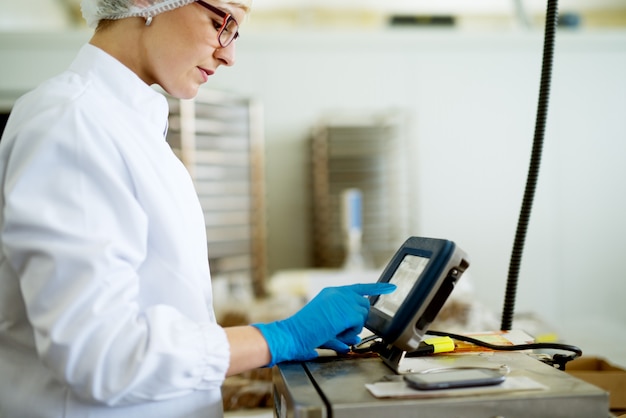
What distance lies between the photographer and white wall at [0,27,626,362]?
172 inches

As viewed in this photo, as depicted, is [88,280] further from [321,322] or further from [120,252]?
[321,322]

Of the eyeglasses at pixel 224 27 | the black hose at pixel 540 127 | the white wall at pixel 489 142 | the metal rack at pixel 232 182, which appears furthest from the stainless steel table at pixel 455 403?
the white wall at pixel 489 142

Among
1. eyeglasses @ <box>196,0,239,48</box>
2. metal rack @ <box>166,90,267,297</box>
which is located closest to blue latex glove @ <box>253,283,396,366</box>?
eyeglasses @ <box>196,0,239,48</box>

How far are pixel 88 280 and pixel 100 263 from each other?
0.03 metres

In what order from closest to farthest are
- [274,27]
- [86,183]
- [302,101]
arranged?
1. [86,183]
2. [302,101]
3. [274,27]

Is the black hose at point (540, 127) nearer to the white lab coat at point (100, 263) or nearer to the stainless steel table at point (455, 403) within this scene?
the stainless steel table at point (455, 403)

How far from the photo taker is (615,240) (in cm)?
450

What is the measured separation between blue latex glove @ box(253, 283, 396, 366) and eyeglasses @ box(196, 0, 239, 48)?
1.73ft

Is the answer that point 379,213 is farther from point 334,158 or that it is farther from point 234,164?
point 234,164

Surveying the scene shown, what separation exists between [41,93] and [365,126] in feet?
11.2

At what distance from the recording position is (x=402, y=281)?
1.01 meters

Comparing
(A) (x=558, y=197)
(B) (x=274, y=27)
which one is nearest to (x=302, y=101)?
(B) (x=274, y=27)

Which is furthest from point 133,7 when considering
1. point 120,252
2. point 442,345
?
point 442,345

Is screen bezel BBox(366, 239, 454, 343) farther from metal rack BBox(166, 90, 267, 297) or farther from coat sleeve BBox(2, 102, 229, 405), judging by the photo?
metal rack BBox(166, 90, 267, 297)
